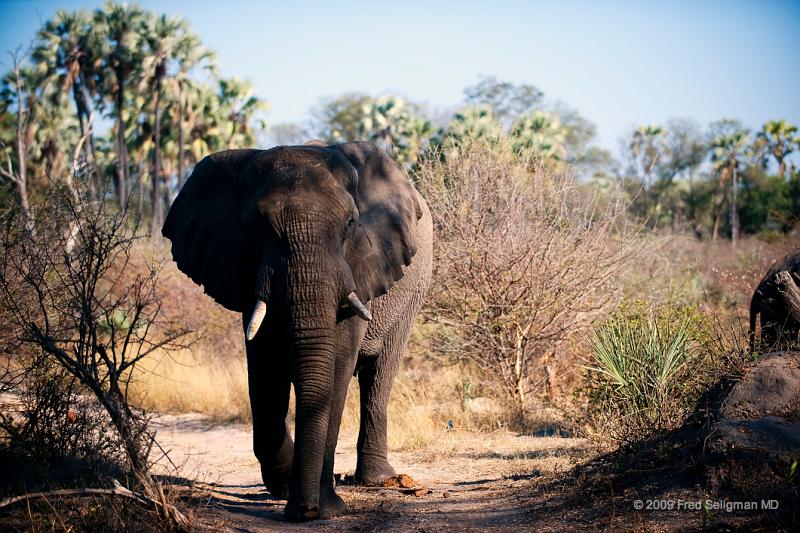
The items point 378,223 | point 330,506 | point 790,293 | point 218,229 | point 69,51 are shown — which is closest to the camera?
point 330,506

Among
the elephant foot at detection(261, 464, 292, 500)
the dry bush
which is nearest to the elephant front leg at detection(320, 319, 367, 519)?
the elephant foot at detection(261, 464, 292, 500)

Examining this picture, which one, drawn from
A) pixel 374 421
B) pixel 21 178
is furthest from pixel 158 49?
pixel 374 421

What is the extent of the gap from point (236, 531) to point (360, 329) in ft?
6.15

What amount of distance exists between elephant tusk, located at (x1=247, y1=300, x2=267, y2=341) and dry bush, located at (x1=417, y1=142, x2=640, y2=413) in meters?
6.34

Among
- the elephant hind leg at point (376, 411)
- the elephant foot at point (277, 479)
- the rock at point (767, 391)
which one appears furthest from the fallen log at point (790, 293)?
the elephant foot at point (277, 479)

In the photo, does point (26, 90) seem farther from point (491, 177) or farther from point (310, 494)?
point (310, 494)

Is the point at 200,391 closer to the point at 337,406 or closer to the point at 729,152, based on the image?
the point at 337,406

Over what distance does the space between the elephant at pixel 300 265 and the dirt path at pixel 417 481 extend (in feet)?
1.31

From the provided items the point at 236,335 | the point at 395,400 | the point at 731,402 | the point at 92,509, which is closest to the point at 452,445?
the point at 395,400

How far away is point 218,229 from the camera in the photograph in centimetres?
741

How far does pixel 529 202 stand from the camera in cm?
1290

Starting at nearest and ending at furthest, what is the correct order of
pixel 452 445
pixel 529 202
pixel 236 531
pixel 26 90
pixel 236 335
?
pixel 236 531 → pixel 452 445 → pixel 529 202 → pixel 236 335 → pixel 26 90

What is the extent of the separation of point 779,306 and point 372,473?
4140mm

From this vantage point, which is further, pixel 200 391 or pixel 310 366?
pixel 200 391
